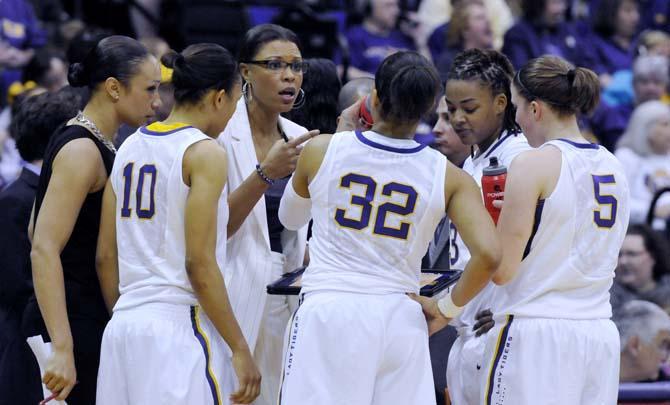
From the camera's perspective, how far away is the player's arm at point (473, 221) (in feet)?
12.8

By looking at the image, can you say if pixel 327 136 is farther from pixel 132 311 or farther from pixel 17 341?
pixel 17 341

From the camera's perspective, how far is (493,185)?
14.1 ft

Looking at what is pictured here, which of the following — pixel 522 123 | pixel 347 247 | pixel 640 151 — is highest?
pixel 522 123

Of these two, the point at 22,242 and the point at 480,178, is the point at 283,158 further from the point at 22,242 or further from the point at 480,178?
the point at 22,242

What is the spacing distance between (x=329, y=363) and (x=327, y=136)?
2.53ft

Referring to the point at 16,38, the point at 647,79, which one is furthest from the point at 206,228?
the point at 647,79

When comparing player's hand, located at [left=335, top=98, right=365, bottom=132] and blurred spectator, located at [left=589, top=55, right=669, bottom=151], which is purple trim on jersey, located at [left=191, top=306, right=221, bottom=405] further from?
blurred spectator, located at [left=589, top=55, right=669, bottom=151]

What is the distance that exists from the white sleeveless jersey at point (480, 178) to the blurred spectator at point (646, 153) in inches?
179

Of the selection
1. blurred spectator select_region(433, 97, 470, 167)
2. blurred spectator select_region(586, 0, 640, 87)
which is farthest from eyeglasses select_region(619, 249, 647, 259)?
blurred spectator select_region(586, 0, 640, 87)

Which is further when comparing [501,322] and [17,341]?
[17,341]

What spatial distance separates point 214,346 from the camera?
13.5 ft

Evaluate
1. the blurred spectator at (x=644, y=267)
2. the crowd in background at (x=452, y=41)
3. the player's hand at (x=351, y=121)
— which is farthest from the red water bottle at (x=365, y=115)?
the blurred spectator at (x=644, y=267)

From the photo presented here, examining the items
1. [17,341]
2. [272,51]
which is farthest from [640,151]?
[17,341]

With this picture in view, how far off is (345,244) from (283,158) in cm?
53
